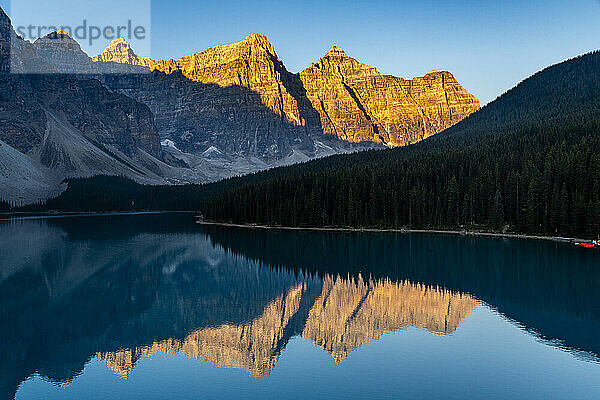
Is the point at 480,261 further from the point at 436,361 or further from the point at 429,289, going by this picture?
the point at 436,361

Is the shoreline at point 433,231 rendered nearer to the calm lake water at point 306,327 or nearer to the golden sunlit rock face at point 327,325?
the calm lake water at point 306,327

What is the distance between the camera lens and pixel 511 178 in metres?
126

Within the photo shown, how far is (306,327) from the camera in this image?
43844 millimetres

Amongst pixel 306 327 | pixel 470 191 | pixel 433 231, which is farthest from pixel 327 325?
pixel 470 191

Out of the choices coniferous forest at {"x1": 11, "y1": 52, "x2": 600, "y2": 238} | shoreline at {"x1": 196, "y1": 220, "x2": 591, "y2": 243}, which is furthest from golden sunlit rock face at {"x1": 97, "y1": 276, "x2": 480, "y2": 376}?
coniferous forest at {"x1": 11, "y1": 52, "x2": 600, "y2": 238}

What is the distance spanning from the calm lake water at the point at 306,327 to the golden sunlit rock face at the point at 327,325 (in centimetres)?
19

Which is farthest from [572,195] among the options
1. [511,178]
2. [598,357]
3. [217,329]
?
[217,329]

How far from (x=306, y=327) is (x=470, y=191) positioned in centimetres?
9555

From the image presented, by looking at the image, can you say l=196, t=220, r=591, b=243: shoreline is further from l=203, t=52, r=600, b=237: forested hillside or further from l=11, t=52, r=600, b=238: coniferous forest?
l=203, t=52, r=600, b=237: forested hillside

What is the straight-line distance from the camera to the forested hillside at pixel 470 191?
362ft

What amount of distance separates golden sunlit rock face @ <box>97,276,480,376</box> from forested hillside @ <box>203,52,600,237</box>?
6634 centimetres

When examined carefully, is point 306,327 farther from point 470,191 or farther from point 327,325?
point 470,191

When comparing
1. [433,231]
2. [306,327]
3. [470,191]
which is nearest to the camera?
[306,327]

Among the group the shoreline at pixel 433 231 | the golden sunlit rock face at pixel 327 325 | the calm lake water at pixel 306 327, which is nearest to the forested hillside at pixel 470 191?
the shoreline at pixel 433 231
